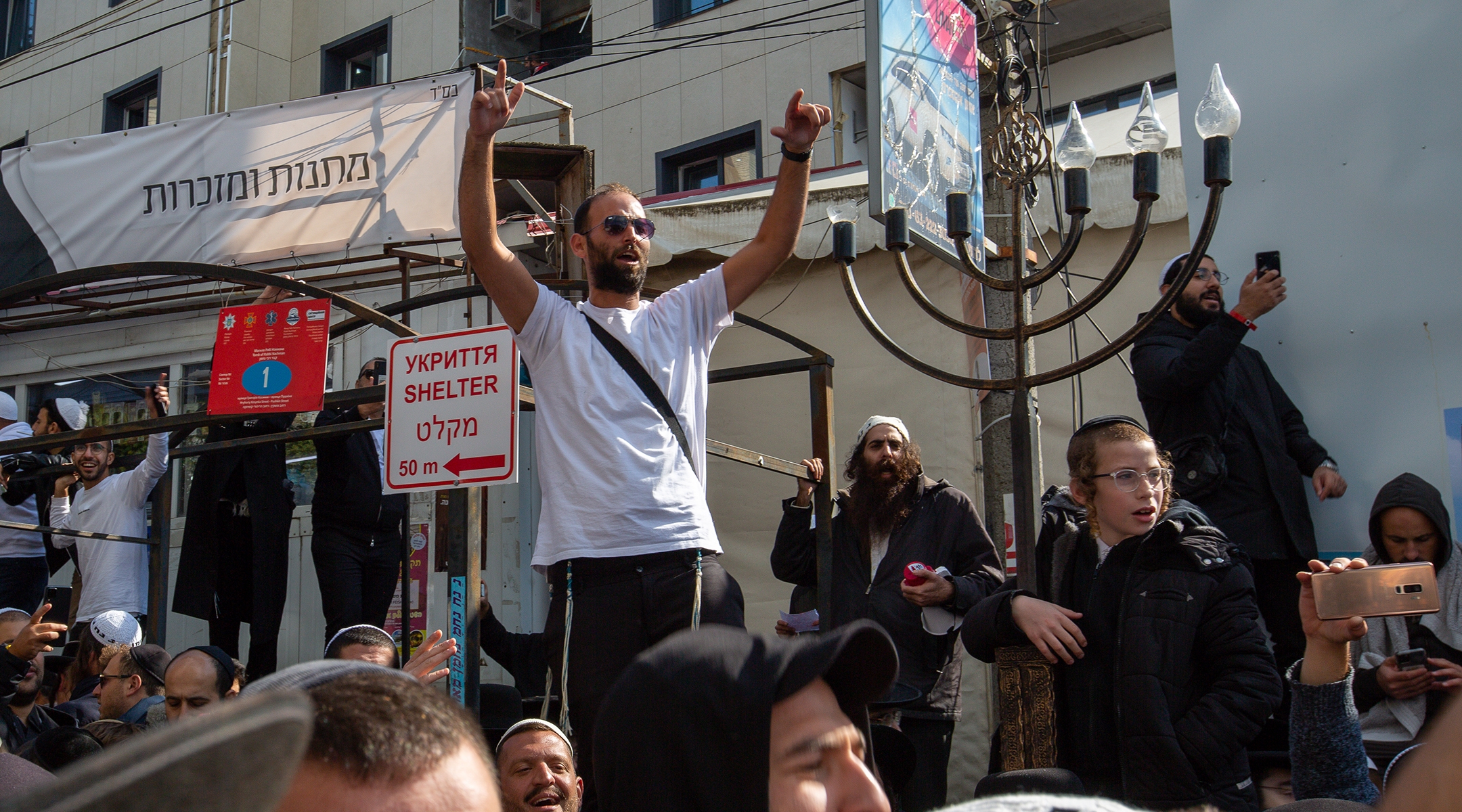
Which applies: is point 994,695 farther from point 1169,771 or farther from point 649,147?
point 649,147

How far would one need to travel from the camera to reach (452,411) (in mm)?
4105

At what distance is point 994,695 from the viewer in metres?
6.77

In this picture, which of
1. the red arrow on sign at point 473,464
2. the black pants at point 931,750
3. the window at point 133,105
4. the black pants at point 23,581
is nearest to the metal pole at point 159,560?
the black pants at point 23,581

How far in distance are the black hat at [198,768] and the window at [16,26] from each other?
2181 cm

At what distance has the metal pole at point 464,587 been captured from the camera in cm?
413

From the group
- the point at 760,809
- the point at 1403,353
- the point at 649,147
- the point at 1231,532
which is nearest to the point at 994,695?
the point at 1231,532

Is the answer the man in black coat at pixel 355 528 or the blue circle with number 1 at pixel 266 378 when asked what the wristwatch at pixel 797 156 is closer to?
the blue circle with number 1 at pixel 266 378

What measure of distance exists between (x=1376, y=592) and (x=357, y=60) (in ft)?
53.1

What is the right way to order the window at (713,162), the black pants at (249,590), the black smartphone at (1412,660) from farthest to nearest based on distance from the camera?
the window at (713,162), the black pants at (249,590), the black smartphone at (1412,660)

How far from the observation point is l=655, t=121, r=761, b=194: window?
13.7 metres

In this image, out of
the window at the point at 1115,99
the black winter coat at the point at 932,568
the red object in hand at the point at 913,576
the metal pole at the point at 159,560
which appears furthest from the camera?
the window at the point at 1115,99

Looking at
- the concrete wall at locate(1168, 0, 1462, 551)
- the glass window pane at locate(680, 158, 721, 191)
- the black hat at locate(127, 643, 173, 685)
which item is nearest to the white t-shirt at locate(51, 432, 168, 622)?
the black hat at locate(127, 643, 173, 685)

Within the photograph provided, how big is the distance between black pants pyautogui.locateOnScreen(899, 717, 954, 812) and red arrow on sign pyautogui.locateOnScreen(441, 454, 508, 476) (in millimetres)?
1978

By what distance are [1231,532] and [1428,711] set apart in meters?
0.95
